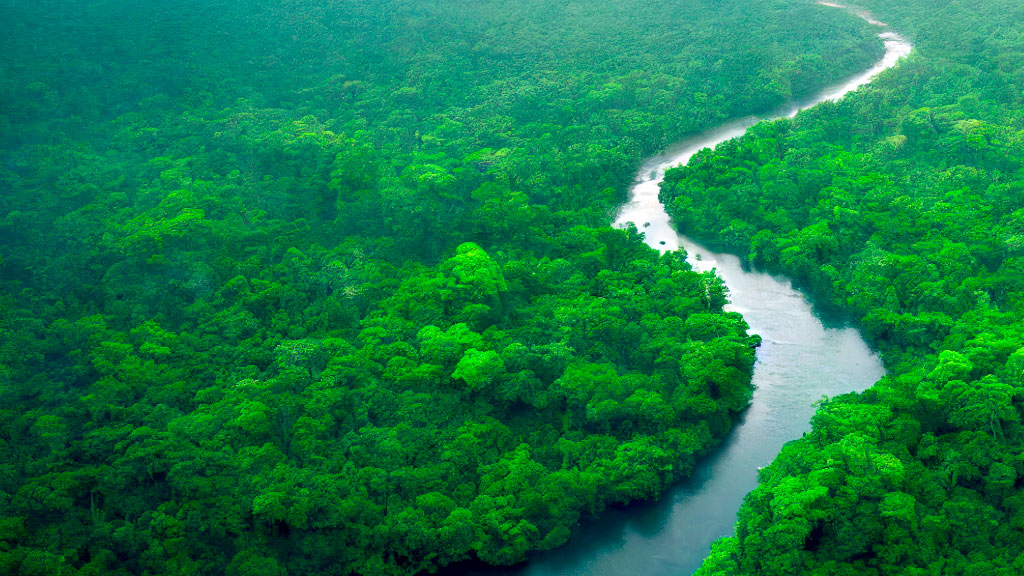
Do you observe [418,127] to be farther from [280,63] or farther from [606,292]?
[606,292]

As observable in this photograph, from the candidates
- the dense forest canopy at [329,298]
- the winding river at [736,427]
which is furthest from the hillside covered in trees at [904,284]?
the dense forest canopy at [329,298]

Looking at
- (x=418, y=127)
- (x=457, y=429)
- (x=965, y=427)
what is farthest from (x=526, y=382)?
(x=418, y=127)

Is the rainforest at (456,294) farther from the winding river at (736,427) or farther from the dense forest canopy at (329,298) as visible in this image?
the winding river at (736,427)

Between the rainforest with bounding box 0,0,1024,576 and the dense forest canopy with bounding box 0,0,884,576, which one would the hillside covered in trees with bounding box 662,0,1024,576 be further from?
the dense forest canopy with bounding box 0,0,884,576

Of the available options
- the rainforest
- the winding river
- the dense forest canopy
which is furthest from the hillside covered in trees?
the dense forest canopy

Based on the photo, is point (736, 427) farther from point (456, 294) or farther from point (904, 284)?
point (456, 294)

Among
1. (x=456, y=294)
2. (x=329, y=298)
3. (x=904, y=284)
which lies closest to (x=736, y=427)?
(x=904, y=284)
